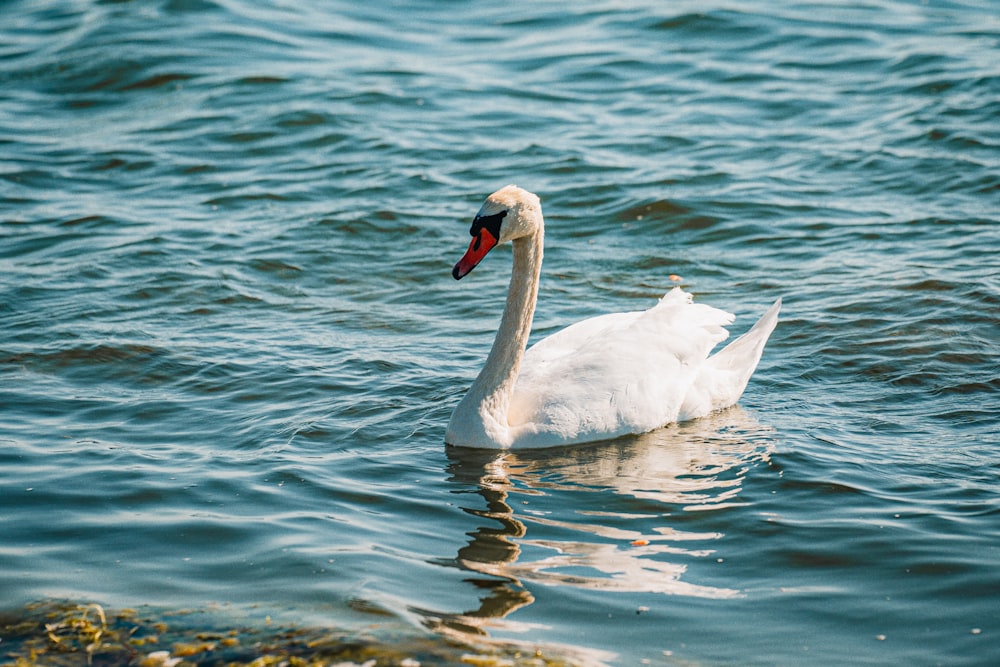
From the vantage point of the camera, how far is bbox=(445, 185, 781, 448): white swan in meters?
7.97

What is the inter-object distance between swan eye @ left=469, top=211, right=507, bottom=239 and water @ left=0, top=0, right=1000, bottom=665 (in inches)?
55.0

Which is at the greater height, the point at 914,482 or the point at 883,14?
the point at 883,14

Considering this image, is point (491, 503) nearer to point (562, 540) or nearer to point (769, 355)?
point (562, 540)

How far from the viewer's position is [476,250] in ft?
25.6

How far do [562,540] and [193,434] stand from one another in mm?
2851

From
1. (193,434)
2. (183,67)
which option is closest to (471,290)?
(193,434)

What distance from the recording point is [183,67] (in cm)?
1888

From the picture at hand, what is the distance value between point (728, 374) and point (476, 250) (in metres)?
2.09

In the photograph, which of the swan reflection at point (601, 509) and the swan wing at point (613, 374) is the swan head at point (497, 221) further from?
the swan reflection at point (601, 509)

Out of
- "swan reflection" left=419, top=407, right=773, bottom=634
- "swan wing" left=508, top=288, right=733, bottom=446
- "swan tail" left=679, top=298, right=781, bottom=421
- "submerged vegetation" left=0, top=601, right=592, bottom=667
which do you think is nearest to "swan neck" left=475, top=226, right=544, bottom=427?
→ "swan wing" left=508, top=288, right=733, bottom=446

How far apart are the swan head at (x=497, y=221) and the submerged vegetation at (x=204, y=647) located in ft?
9.46

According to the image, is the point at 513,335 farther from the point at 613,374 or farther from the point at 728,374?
the point at 728,374

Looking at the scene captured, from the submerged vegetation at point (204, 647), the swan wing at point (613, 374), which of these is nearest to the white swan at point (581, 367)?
the swan wing at point (613, 374)

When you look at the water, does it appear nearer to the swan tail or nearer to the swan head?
the swan tail
